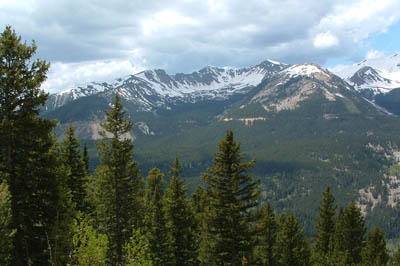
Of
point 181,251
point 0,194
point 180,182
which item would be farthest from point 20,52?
point 181,251

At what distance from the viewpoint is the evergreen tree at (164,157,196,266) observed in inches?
1385

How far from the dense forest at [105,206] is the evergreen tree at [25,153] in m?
0.06

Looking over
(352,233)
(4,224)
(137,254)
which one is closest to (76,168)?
(4,224)

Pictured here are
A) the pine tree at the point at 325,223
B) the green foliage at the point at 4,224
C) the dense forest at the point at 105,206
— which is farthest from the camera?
the pine tree at the point at 325,223

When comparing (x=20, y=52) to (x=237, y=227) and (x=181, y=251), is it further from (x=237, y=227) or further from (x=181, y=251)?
(x=181, y=251)

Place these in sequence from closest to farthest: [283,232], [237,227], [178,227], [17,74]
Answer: [17,74], [237,227], [178,227], [283,232]

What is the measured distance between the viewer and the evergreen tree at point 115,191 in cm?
3184

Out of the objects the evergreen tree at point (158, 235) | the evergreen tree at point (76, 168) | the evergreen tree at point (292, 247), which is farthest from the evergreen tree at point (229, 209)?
the evergreen tree at point (292, 247)

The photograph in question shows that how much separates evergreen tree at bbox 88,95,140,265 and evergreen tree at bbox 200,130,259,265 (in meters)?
9.87

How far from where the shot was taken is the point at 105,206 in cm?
3194

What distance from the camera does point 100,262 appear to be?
16531 millimetres

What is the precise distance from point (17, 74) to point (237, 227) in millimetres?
18065

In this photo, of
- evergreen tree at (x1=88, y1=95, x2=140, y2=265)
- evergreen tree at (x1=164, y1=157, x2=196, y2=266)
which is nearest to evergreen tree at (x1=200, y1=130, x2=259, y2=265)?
evergreen tree at (x1=164, y1=157, x2=196, y2=266)

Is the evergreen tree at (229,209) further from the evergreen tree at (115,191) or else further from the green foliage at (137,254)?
the evergreen tree at (115,191)
